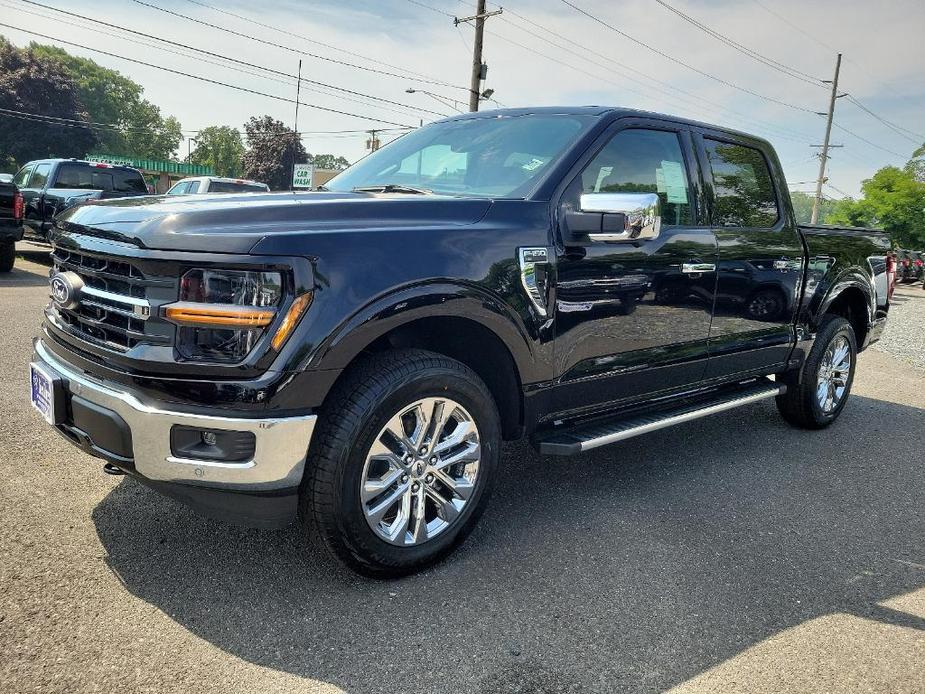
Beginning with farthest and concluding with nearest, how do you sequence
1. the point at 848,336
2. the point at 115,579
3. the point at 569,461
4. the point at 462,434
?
the point at 848,336
the point at 569,461
the point at 462,434
the point at 115,579

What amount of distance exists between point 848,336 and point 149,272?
5093mm

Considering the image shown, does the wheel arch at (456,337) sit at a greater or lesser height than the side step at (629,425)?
greater

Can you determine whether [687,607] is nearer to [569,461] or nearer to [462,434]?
[462,434]

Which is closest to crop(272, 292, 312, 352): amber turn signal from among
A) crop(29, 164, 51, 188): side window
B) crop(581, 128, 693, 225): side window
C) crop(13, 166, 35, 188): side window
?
crop(581, 128, 693, 225): side window

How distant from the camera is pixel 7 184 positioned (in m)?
10.5

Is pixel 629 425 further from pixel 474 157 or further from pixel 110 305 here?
pixel 110 305

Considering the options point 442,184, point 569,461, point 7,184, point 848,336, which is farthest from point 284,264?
point 7,184

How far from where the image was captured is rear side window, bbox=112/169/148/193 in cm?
1453

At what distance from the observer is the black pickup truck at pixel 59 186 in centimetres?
1329

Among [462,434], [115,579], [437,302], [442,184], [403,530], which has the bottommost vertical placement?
[115,579]

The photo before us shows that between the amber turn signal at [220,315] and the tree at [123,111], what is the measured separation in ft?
378

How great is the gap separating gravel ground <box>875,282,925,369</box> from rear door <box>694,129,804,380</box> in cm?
562

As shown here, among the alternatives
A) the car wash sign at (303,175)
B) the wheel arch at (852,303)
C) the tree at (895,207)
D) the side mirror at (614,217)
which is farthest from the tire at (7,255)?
the tree at (895,207)

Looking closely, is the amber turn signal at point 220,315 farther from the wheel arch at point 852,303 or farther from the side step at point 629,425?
the wheel arch at point 852,303
